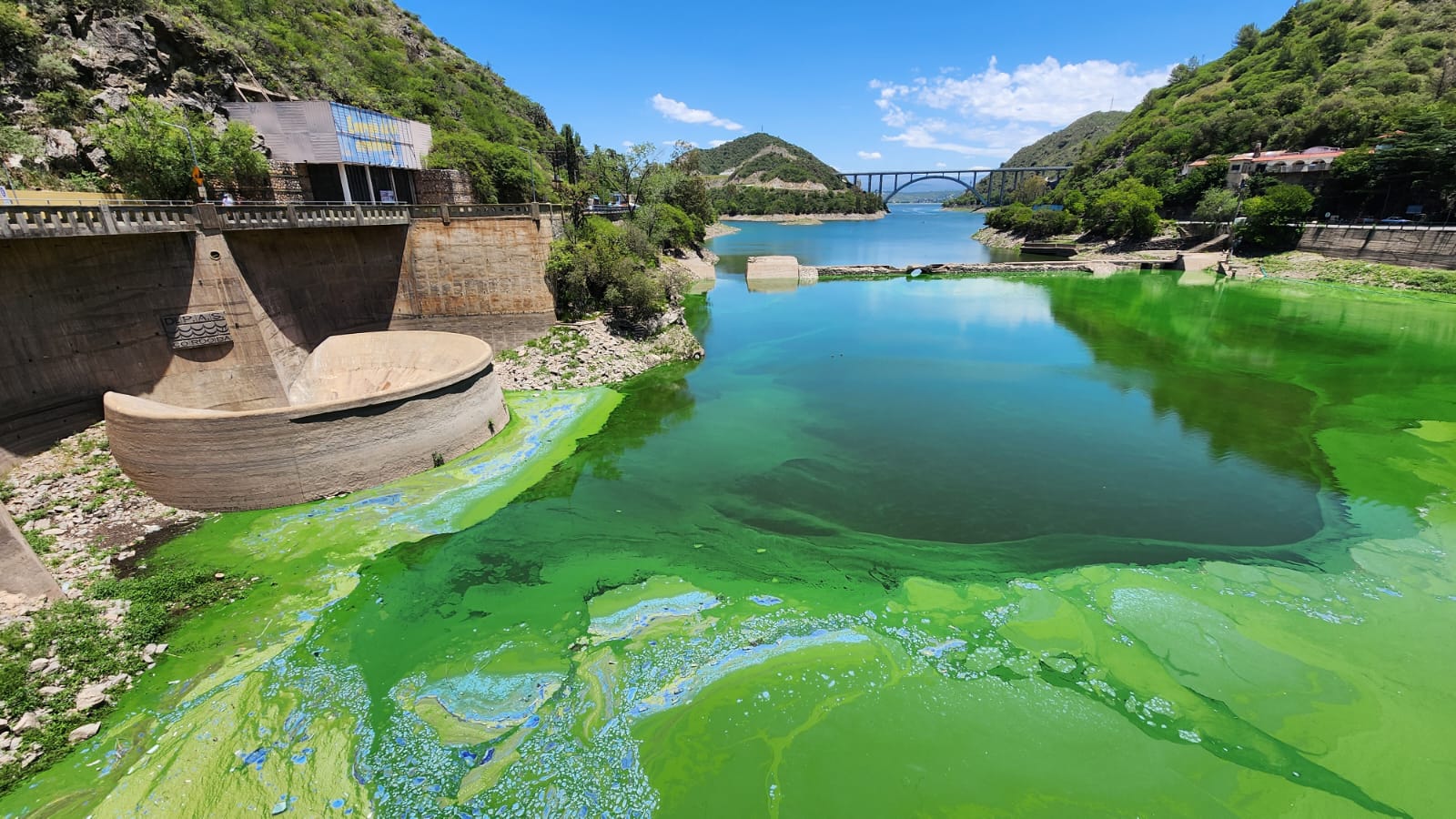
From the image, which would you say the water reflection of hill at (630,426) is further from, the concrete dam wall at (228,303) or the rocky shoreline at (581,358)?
the concrete dam wall at (228,303)

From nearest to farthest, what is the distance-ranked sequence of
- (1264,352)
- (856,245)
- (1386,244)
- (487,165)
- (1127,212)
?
(1264,352), (487,165), (1386,244), (1127,212), (856,245)

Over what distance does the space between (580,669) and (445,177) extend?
39927 millimetres

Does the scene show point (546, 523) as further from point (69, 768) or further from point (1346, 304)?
point (1346, 304)

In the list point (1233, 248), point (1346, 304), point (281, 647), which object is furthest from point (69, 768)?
point (1233, 248)

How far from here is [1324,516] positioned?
15.1 meters

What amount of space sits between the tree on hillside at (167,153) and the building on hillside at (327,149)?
1.87 m

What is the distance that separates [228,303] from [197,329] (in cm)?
120

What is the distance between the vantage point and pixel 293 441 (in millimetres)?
15367

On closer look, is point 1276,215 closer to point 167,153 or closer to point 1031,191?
point 167,153

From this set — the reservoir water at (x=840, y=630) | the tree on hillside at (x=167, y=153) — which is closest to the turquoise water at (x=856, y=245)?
the tree on hillside at (x=167, y=153)

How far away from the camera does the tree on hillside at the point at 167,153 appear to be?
2312 cm

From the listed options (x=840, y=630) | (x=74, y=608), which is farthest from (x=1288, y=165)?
(x=74, y=608)

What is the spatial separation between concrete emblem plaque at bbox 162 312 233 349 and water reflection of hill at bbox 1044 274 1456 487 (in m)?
31.5

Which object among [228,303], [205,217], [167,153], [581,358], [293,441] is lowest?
[581,358]
